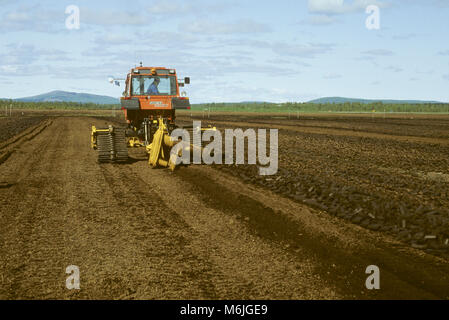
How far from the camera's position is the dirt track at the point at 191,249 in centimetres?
456

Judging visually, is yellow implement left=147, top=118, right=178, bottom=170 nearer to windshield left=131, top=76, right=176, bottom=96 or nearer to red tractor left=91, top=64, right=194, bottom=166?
red tractor left=91, top=64, right=194, bottom=166

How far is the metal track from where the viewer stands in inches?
530

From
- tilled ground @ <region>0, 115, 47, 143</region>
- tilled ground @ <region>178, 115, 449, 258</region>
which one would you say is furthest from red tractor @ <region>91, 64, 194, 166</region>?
tilled ground @ <region>0, 115, 47, 143</region>

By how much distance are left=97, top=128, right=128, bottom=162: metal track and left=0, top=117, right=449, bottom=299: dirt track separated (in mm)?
3816

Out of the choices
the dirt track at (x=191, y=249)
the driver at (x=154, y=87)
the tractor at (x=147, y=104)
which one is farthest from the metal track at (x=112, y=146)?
the dirt track at (x=191, y=249)

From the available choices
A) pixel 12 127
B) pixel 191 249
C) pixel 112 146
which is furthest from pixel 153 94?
pixel 12 127

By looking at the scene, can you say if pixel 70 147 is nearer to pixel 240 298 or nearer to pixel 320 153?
pixel 320 153

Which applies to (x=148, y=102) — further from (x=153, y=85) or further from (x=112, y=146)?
(x=112, y=146)

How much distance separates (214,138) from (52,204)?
43.5 ft

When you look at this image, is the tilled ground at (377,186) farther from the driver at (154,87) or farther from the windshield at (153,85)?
the driver at (154,87)

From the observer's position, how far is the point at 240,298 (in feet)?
14.2

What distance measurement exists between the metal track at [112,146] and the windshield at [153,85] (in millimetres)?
1985

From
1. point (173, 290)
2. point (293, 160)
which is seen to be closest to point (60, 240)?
point (173, 290)

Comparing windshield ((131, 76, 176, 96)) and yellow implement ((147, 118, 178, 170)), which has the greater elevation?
windshield ((131, 76, 176, 96))
